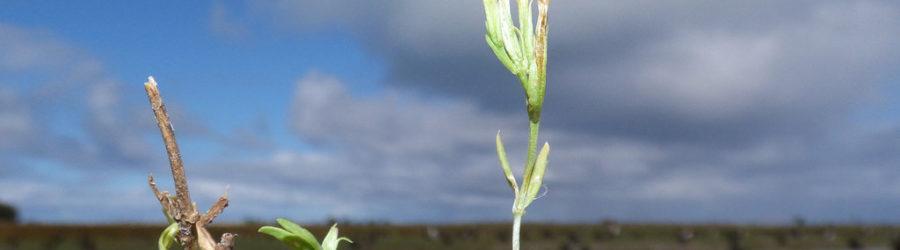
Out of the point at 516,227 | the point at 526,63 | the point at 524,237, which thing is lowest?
the point at 516,227

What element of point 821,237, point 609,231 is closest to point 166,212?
point 609,231

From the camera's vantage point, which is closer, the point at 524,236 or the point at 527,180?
the point at 527,180

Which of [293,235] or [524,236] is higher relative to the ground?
[524,236]

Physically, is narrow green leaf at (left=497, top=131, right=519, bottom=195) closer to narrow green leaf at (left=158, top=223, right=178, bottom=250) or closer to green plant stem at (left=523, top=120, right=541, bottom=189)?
green plant stem at (left=523, top=120, right=541, bottom=189)

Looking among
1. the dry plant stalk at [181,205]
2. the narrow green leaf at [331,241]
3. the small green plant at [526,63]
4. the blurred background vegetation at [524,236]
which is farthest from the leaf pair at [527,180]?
the blurred background vegetation at [524,236]

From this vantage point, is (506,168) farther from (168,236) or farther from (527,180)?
(168,236)

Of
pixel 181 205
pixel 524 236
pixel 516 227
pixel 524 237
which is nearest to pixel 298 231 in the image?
pixel 181 205

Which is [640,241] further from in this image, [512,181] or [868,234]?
[512,181]

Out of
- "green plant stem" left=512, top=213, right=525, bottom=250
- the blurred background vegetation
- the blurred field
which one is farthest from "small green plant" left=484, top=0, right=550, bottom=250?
the blurred field

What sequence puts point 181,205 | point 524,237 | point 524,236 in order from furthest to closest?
point 524,236, point 524,237, point 181,205
